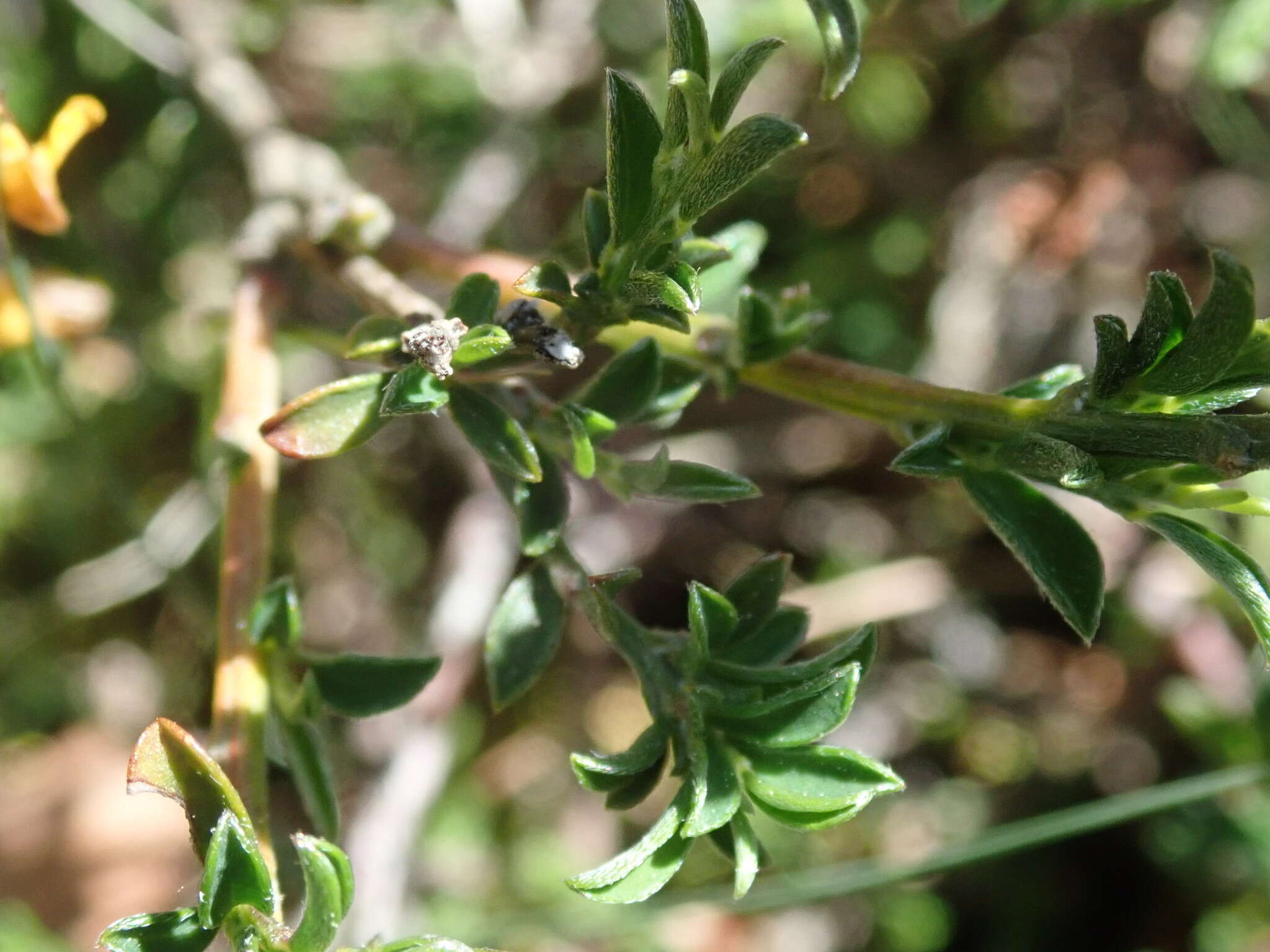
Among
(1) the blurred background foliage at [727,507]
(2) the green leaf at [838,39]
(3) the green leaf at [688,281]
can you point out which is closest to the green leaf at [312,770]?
(3) the green leaf at [688,281]

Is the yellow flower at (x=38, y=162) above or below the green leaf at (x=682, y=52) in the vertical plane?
below

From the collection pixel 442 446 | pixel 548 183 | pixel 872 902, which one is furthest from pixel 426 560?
pixel 872 902

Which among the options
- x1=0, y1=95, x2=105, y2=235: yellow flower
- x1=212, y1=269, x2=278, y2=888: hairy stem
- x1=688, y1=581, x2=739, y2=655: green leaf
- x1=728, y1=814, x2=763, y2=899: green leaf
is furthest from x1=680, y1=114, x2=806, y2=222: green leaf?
x1=0, y1=95, x2=105, y2=235: yellow flower

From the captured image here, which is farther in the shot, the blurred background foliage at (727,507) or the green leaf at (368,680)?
the blurred background foliage at (727,507)

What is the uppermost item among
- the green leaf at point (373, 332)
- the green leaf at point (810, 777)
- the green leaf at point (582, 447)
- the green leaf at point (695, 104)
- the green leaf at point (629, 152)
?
the green leaf at point (695, 104)

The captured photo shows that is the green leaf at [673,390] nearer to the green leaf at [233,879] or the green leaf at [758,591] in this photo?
the green leaf at [758,591]

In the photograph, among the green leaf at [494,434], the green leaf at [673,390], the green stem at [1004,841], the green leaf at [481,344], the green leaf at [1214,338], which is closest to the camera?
the green leaf at [1214,338]
